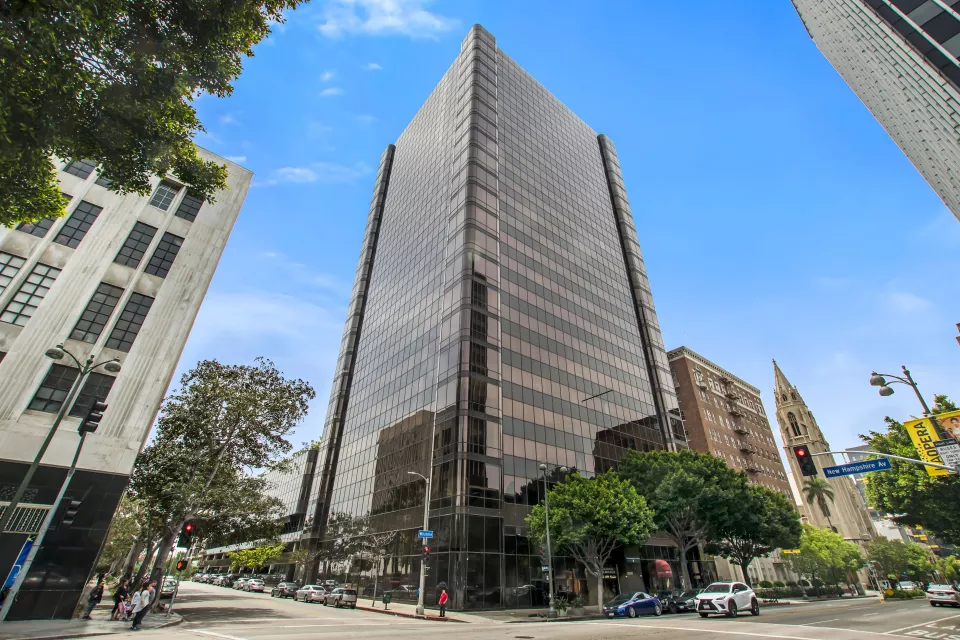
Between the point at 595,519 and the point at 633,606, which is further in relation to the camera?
the point at 595,519

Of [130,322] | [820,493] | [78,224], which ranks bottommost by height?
[130,322]

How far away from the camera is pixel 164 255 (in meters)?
27.9

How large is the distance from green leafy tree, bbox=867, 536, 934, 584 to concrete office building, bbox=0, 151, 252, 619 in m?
119

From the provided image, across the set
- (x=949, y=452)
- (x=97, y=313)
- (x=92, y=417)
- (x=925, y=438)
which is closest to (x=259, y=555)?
(x=97, y=313)

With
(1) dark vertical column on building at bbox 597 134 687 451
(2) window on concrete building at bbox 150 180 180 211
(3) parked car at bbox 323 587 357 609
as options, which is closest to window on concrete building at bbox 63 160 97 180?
(2) window on concrete building at bbox 150 180 180 211

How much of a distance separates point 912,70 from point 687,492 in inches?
1326

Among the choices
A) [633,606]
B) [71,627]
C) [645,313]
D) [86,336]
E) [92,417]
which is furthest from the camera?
[645,313]

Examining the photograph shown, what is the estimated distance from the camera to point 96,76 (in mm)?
9906

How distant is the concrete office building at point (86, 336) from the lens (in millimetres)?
19500

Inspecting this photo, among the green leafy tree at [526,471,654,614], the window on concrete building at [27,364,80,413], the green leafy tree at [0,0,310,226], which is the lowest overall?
the green leafy tree at [526,471,654,614]

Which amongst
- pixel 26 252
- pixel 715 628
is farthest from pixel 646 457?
pixel 26 252

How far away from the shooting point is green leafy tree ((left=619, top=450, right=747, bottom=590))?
35.6 m

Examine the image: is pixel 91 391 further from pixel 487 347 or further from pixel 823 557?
pixel 823 557

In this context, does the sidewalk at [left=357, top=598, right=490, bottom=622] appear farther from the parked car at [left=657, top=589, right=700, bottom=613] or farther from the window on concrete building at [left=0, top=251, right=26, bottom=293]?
the window on concrete building at [left=0, top=251, right=26, bottom=293]
